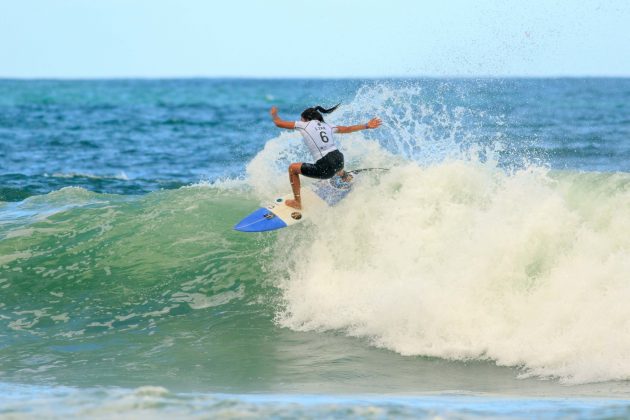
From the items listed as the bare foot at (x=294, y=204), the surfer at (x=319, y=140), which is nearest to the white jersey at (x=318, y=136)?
the surfer at (x=319, y=140)

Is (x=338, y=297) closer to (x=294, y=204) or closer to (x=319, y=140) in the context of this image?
(x=294, y=204)

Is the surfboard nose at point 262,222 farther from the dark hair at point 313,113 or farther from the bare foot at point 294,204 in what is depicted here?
the dark hair at point 313,113

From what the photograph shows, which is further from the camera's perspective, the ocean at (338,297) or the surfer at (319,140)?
the surfer at (319,140)

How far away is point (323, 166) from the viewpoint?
414 inches

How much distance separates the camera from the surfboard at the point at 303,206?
11.1 m

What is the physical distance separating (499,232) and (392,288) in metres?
1.28

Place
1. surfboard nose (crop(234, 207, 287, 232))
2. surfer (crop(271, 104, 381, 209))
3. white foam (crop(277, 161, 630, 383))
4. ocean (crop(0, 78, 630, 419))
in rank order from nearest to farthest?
ocean (crop(0, 78, 630, 419)), white foam (crop(277, 161, 630, 383)), surfer (crop(271, 104, 381, 209)), surfboard nose (crop(234, 207, 287, 232))

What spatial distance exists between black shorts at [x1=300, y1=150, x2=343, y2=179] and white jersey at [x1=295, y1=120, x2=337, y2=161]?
53mm

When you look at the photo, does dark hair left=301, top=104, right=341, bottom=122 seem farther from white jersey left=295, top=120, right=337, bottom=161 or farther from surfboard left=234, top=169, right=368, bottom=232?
surfboard left=234, top=169, right=368, bottom=232

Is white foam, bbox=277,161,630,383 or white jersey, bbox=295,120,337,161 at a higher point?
white jersey, bbox=295,120,337,161

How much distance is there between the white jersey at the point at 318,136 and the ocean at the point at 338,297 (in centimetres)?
107

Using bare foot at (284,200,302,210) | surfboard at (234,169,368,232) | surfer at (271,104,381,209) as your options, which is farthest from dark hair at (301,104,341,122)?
bare foot at (284,200,302,210)

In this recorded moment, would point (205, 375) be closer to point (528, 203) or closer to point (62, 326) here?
point (62, 326)

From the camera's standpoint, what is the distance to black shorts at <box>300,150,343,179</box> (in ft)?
34.4
